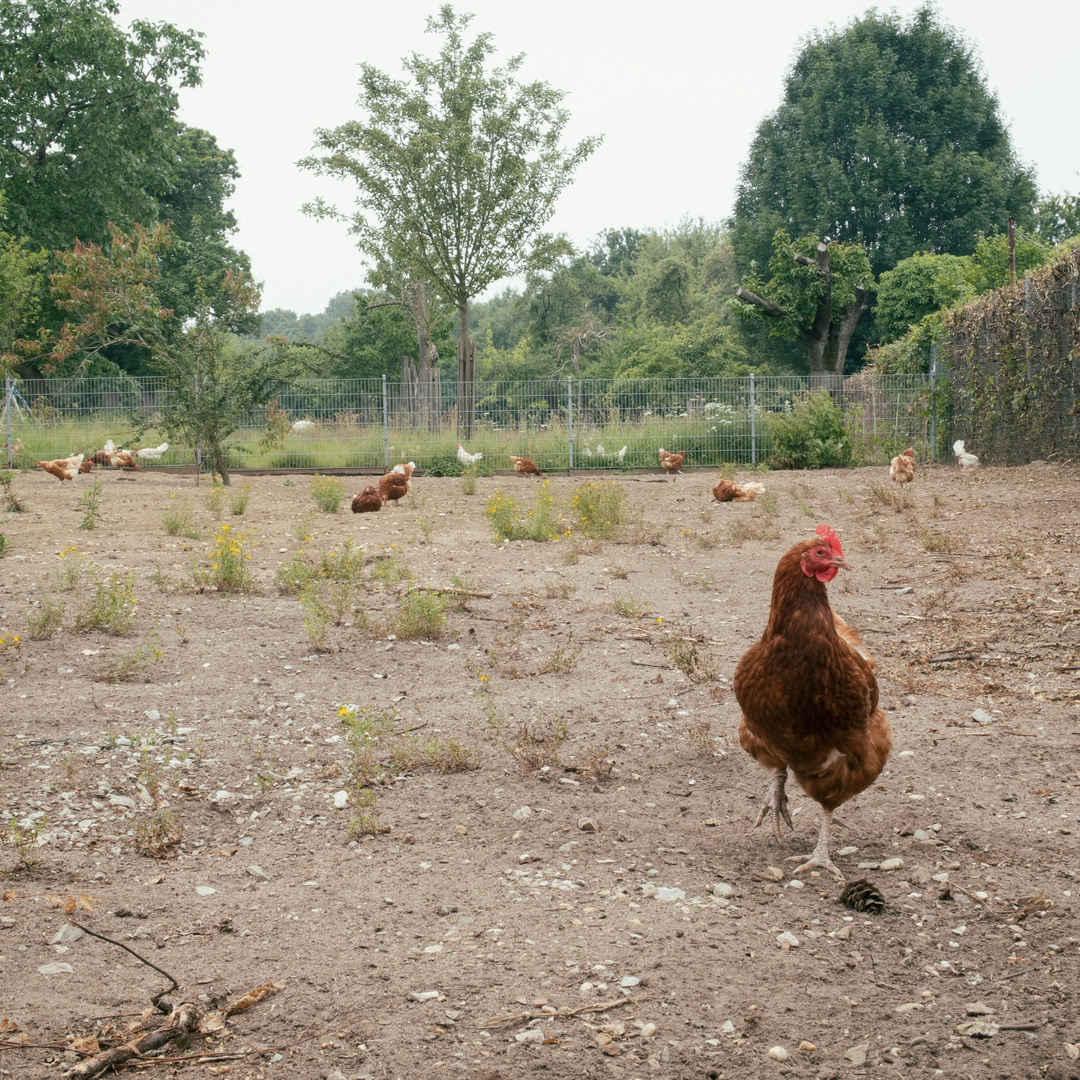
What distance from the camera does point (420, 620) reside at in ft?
17.9

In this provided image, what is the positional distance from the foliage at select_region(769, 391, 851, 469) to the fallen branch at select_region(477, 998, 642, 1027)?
16061mm

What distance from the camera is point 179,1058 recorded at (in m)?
1.99

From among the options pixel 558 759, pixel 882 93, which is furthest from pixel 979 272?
pixel 558 759

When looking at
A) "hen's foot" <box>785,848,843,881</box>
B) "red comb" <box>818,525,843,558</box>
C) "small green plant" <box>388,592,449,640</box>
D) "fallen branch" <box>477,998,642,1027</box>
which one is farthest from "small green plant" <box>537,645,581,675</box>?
"fallen branch" <box>477,998,642,1027</box>

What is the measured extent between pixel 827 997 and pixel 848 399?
18.9 m

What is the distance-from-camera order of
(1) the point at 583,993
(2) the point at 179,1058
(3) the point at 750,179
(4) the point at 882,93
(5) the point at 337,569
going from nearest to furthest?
(2) the point at 179,1058, (1) the point at 583,993, (5) the point at 337,569, (4) the point at 882,93, (3) the point at 750,179

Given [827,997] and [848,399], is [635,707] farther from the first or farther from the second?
[848,399]

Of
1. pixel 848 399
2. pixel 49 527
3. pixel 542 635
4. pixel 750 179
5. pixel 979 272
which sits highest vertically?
pixel 750 179

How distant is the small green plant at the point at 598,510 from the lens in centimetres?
902

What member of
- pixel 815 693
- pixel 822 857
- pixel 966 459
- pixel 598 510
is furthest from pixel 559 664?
pixel 966 459

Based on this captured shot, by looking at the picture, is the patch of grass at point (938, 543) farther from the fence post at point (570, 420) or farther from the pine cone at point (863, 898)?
the fence post at point (570, 420)

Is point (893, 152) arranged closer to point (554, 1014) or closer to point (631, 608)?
point (631, 608)

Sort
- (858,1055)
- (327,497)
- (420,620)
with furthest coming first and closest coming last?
(327,497) → (420,620) → (858,1055)

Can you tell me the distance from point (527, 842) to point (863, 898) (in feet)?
3.70
